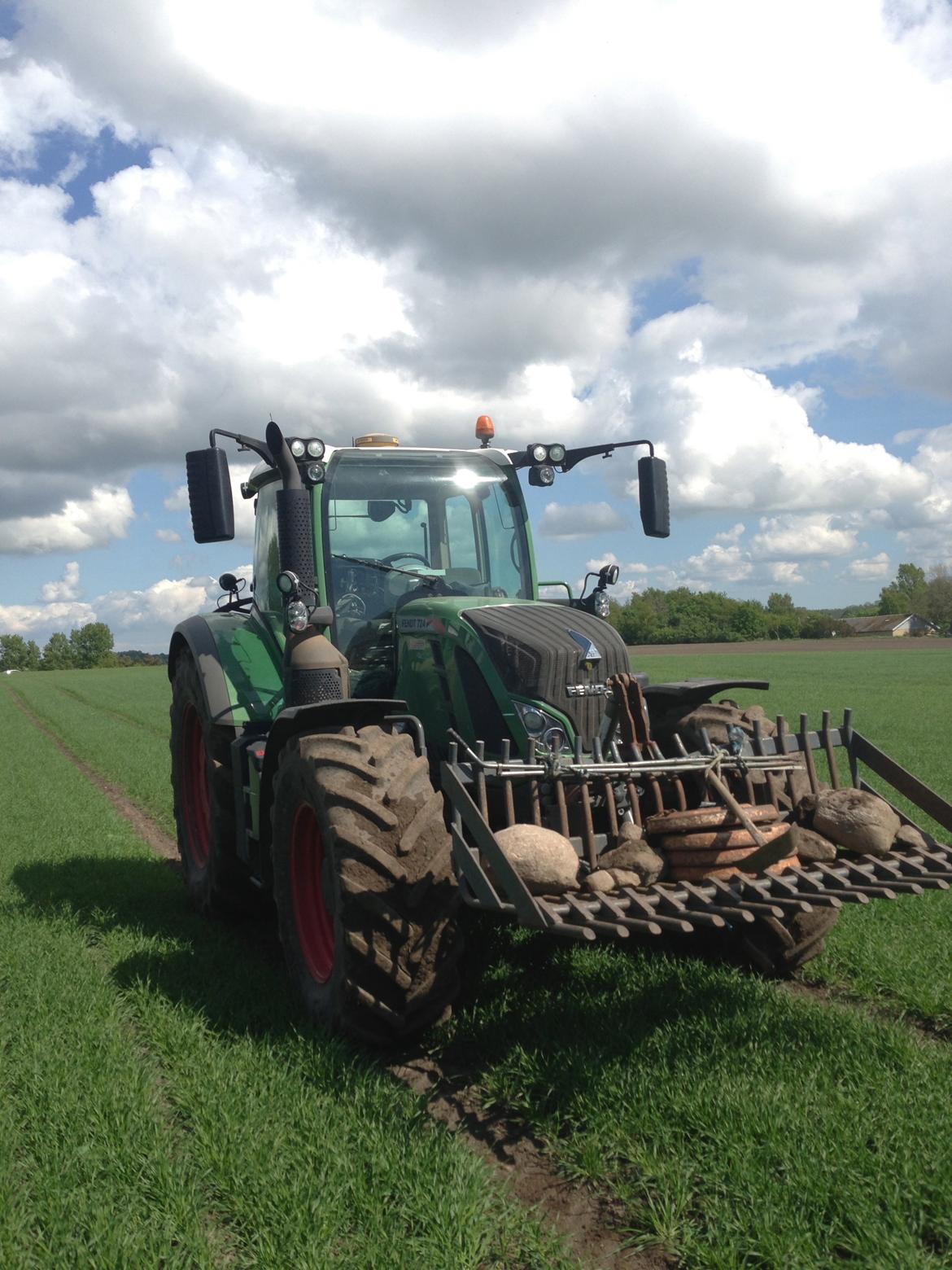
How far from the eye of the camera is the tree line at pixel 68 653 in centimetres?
11019

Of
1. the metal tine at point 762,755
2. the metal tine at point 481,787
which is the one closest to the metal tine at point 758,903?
the metal tine at point 762,755

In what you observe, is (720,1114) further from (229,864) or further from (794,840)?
(229,864)

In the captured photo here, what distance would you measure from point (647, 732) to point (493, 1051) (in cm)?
139

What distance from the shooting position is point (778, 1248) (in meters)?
2.69

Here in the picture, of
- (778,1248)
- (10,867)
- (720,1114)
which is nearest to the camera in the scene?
(778,1248)

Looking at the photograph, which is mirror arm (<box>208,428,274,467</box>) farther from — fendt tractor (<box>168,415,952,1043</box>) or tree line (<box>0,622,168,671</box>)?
tree line (<box>0,622,168,671</box>)

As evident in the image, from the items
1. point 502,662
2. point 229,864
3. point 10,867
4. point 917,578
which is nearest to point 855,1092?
point 502,662

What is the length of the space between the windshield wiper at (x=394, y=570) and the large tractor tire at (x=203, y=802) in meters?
1.19

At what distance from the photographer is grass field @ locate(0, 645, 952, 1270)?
282 centimetres

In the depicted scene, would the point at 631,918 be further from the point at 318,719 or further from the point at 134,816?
the point at 134,816

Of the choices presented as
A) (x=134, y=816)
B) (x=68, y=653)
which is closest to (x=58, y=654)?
(x=68, y=653)

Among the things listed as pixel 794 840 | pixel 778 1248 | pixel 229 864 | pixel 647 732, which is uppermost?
pixel 647 732

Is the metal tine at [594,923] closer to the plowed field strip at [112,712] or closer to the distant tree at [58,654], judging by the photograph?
the plowed field strip at [112,712]

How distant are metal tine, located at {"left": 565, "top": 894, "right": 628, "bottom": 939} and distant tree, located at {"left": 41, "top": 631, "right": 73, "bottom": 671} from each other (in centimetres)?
11510
